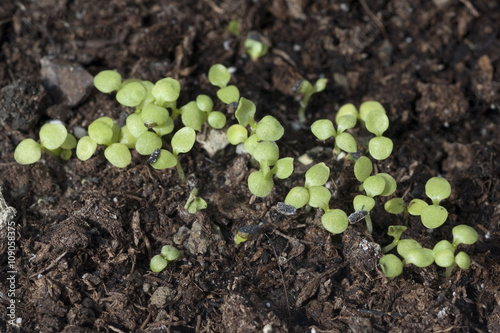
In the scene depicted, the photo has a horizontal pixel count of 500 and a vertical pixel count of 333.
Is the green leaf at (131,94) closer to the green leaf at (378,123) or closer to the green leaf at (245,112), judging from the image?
the green leaf at (245,112)

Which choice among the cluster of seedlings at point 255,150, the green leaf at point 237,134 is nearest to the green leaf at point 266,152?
the cluster of seedlings at point 255,150

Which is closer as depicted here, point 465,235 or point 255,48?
point 465,235

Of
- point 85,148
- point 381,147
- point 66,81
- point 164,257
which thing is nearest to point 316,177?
point 381,147

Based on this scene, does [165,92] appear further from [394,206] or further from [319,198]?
[394,206]

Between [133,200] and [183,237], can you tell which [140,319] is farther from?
[133,200]

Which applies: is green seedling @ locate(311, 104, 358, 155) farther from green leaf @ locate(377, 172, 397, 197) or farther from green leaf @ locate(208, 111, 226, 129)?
green leaf @ locate(208, 111, 226, 129)

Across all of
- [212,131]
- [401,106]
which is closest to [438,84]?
[401,106]

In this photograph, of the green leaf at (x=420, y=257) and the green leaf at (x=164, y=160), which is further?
the green leaf at (x=164, y=160)
